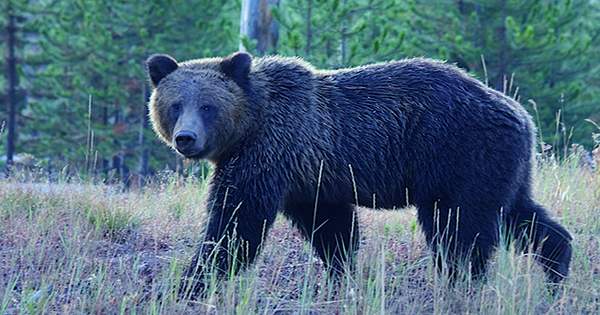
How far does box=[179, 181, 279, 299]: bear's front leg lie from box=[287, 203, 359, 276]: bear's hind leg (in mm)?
667

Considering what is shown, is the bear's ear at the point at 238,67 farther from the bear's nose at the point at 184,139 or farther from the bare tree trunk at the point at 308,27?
the bare tree trunk at the point at 308,27

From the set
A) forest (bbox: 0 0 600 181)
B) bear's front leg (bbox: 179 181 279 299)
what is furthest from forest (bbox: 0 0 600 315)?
forest (bbox: 0 0 600 181)

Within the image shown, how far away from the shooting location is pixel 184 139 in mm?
5734

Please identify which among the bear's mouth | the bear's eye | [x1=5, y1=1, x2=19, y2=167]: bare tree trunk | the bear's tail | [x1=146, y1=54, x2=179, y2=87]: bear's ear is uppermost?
[x1=146, y1=54, x2=179, y2=87]: bear's ear

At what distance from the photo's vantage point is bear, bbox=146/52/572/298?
577cm

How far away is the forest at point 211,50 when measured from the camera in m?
18.5

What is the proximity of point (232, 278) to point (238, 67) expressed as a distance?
172 centimetres

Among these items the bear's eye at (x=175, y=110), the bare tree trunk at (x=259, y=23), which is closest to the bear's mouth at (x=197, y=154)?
the bear's eye at (x=175, y=110)

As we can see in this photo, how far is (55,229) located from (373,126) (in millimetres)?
2555

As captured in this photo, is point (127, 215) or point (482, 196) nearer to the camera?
point (482, 196)

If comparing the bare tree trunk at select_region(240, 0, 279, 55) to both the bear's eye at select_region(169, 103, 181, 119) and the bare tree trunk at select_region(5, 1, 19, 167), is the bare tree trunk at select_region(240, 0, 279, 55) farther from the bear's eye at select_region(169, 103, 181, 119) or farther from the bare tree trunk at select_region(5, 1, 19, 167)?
the bare tree trunk at select_region(5, 1, 19, 167)

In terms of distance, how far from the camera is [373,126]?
6.20 m

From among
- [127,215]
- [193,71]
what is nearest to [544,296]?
[193,71]

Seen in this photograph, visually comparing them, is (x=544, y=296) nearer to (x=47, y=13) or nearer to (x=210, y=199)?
(x=210, y=199)
